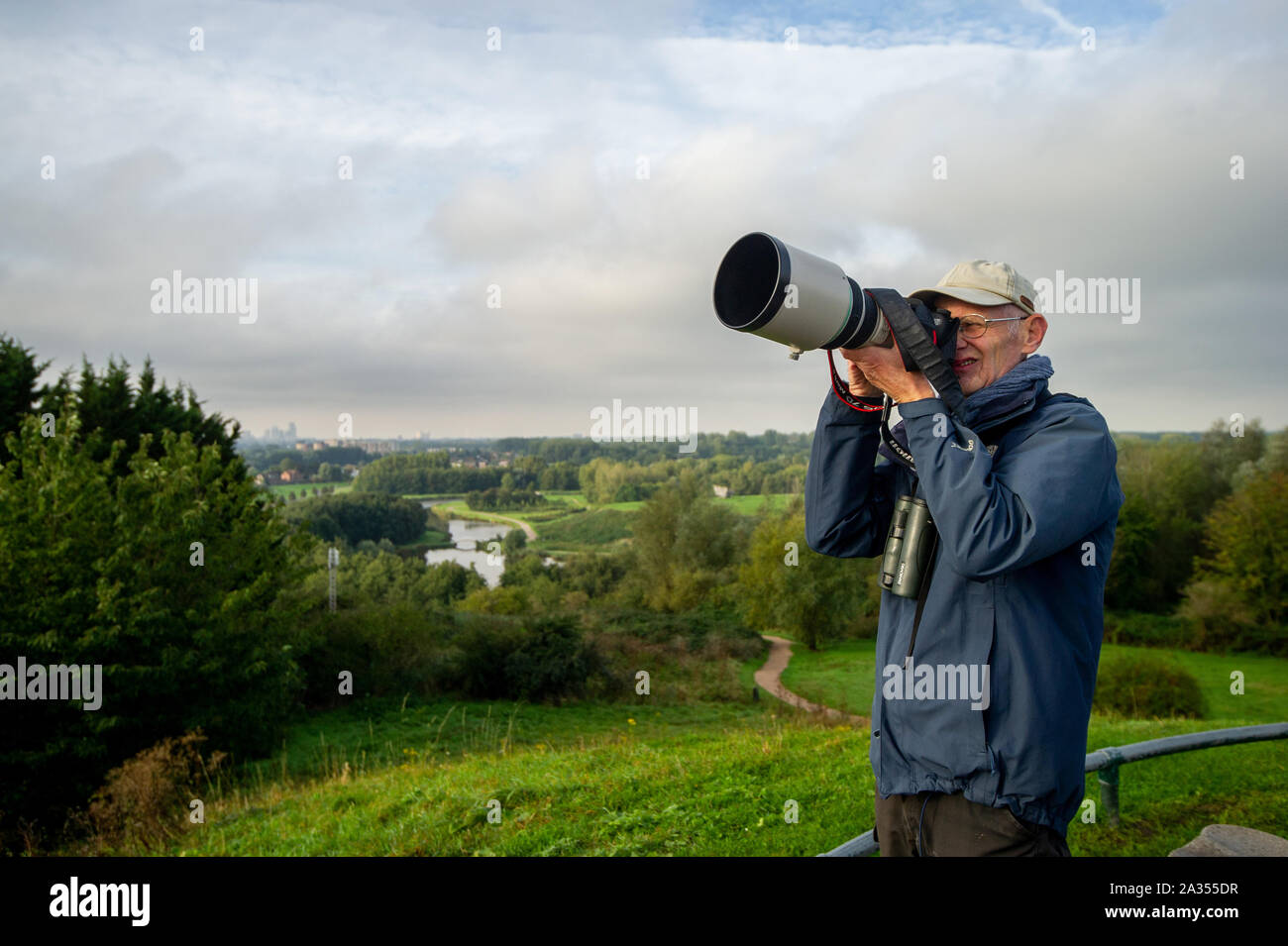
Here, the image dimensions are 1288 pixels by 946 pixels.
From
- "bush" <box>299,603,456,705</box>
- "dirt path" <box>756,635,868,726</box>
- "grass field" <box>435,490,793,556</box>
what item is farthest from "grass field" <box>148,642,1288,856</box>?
"grass field" <box>435,490,793,556</box>

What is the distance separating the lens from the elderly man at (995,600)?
178 cm

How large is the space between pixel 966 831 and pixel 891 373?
→ 45.0 inches

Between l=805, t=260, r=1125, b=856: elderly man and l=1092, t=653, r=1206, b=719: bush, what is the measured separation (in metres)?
17.6

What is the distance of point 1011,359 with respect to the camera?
6.98 ft

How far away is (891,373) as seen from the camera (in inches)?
79.7

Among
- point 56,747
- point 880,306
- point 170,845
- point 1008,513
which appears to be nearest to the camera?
point 1008,513

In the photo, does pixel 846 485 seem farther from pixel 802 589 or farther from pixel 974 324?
pixel 802 589

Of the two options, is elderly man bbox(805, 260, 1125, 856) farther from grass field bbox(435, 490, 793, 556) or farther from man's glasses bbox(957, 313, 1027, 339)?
grass field bbox(435, 490, 793, 556)

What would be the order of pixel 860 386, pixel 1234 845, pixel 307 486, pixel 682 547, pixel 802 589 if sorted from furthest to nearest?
pixel 307 486, pixel 682 547, pixel 802 589, pixel 1234 845, pixel 860 386

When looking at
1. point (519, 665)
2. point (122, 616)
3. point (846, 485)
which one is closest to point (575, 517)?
point (519, 665)
